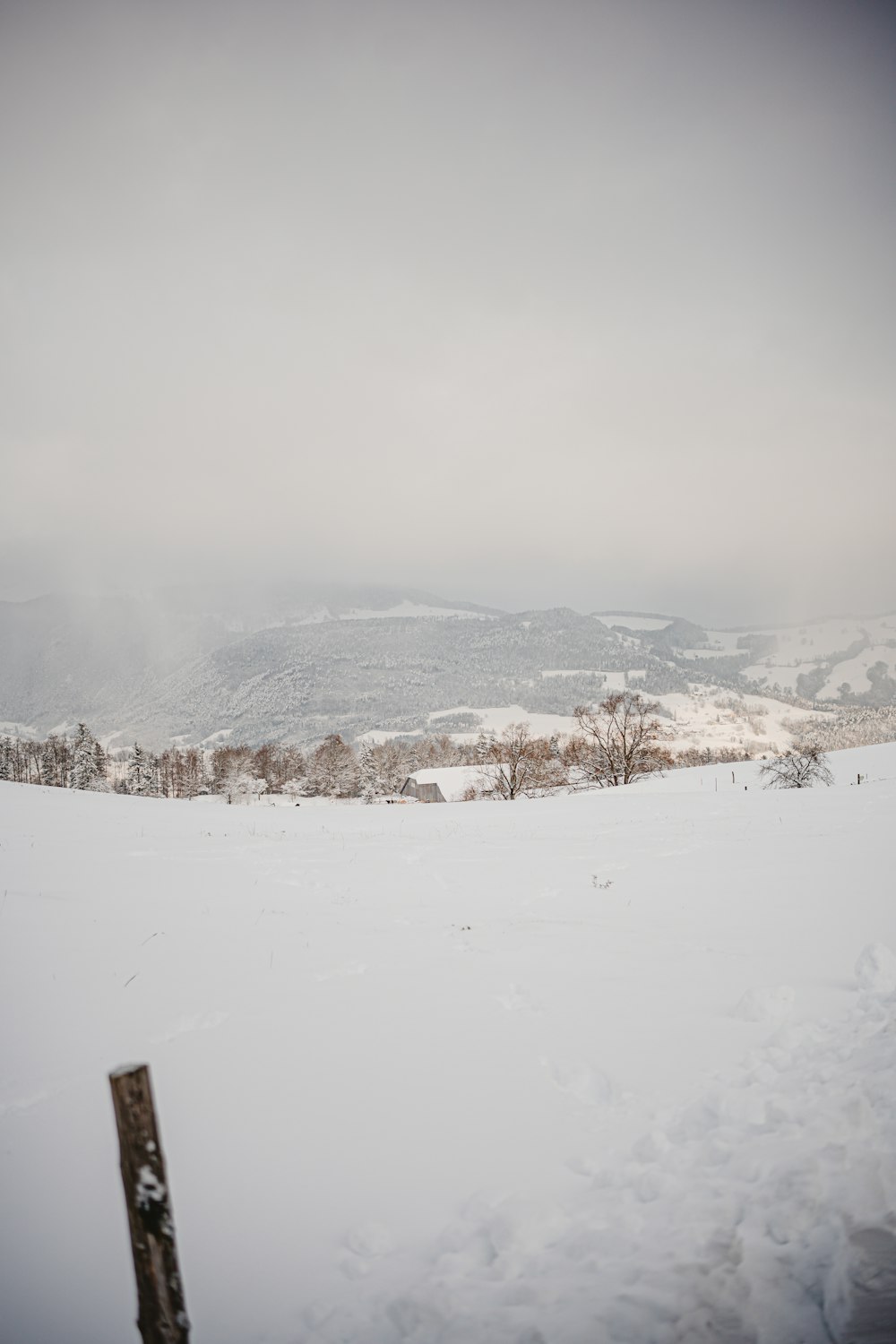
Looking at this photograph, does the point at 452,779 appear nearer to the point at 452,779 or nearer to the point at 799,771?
the point at 452,779

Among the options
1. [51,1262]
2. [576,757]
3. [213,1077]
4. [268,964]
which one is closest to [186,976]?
[268,964]

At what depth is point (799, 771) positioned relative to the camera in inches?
1216

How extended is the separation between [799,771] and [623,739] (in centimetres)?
1690

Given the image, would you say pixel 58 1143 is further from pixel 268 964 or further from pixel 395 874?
pixel 395 874

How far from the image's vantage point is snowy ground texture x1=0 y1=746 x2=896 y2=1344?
3291 millimetres

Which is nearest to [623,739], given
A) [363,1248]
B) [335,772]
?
[363,1248]

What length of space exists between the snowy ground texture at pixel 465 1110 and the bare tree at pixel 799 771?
76.9ft

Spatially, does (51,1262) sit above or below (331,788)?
above

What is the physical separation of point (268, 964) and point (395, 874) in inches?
217

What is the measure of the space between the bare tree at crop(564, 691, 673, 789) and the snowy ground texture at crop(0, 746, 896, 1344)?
3747 centimetres

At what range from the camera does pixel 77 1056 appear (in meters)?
5.37

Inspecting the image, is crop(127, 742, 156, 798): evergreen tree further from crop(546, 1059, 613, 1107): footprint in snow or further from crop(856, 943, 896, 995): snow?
crop(856, 943, 896, 995): snow

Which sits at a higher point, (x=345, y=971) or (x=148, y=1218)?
(x=148, y=1218)

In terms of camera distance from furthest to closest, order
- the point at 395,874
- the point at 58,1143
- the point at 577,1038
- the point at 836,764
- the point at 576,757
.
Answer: the point at 576,757 < the point at 836,764 < the point at 395,874 < the point at 577,1038 < the point at 58,1143
